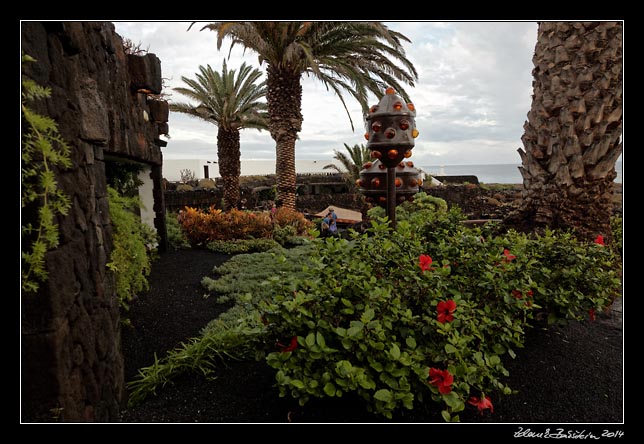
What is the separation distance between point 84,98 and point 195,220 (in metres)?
6.59

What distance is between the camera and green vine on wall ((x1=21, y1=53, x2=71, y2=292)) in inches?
65.3

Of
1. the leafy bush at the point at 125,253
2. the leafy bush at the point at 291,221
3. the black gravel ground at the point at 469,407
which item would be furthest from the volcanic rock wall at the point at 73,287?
the leafy bush at the point at 291,221

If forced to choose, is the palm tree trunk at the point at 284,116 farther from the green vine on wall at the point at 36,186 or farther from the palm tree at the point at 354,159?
the green vine on wall at the point at 36,186

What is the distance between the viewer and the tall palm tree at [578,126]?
15.0 feet

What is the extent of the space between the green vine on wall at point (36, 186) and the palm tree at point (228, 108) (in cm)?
1412

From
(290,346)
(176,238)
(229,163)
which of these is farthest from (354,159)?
(290,346)

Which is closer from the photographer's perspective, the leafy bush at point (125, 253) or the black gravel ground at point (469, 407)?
the black gravel ground at point (469, 407)

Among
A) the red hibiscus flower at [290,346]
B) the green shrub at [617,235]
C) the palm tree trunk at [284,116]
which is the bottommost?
the red hibiscus flower at [290,346]

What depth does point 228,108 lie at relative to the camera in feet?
51.1

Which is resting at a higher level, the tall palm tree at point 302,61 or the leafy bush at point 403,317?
the tall palm tree at point 302,61

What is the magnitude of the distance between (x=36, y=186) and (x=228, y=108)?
14.8 m

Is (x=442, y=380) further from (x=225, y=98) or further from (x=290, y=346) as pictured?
(x=225, y=98)

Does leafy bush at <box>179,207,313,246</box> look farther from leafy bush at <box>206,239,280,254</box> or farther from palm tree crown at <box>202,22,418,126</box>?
palm tree crown at <box>202,22,418,126</box>

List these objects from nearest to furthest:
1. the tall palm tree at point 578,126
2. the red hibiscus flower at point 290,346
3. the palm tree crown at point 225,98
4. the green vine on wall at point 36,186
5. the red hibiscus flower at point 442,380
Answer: the green vine on wall at point 36,186 < the red hibiscus flower at point 442,380 < the red hibiscus flower at point 290,346 < the tall palm tree at point 578,126 < the palm tree crown at point 225,98
